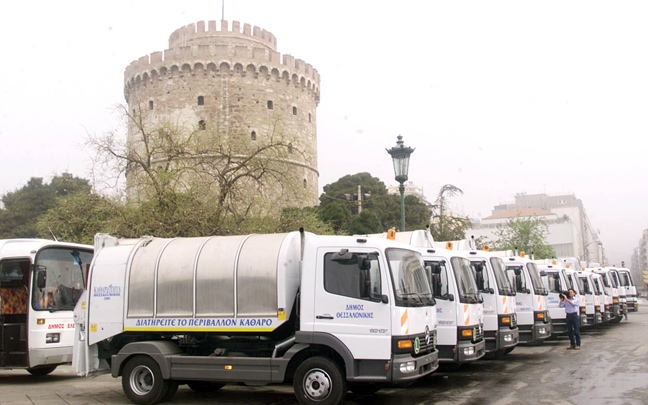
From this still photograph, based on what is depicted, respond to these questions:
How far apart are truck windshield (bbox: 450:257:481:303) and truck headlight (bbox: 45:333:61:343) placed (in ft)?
24.2

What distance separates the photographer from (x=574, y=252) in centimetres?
10219

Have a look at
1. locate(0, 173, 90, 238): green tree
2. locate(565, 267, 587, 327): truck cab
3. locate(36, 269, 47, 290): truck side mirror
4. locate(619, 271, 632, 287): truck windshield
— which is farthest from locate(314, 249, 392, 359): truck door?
locate(0, 173, 90, 238): green tree

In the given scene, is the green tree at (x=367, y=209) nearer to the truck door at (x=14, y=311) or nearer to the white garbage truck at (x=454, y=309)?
the white garbage truck at (x=454, y=309)

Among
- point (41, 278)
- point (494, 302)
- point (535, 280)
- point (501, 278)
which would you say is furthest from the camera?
point (535, 280)

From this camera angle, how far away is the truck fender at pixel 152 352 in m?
8.74

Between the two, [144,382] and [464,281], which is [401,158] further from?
[144,382]

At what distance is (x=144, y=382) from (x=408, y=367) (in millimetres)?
3986

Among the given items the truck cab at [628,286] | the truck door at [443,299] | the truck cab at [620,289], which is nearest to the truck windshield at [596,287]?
the truck cab at [620,289]

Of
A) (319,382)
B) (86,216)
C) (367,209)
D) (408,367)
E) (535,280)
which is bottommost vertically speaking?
(319,382)

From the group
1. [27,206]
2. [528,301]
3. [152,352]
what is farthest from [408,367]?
[27,206]

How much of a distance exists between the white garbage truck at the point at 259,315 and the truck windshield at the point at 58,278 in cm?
207

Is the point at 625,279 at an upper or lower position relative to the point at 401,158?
lower

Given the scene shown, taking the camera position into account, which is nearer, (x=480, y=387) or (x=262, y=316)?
(x=262, y=316)

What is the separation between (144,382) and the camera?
905 cm
